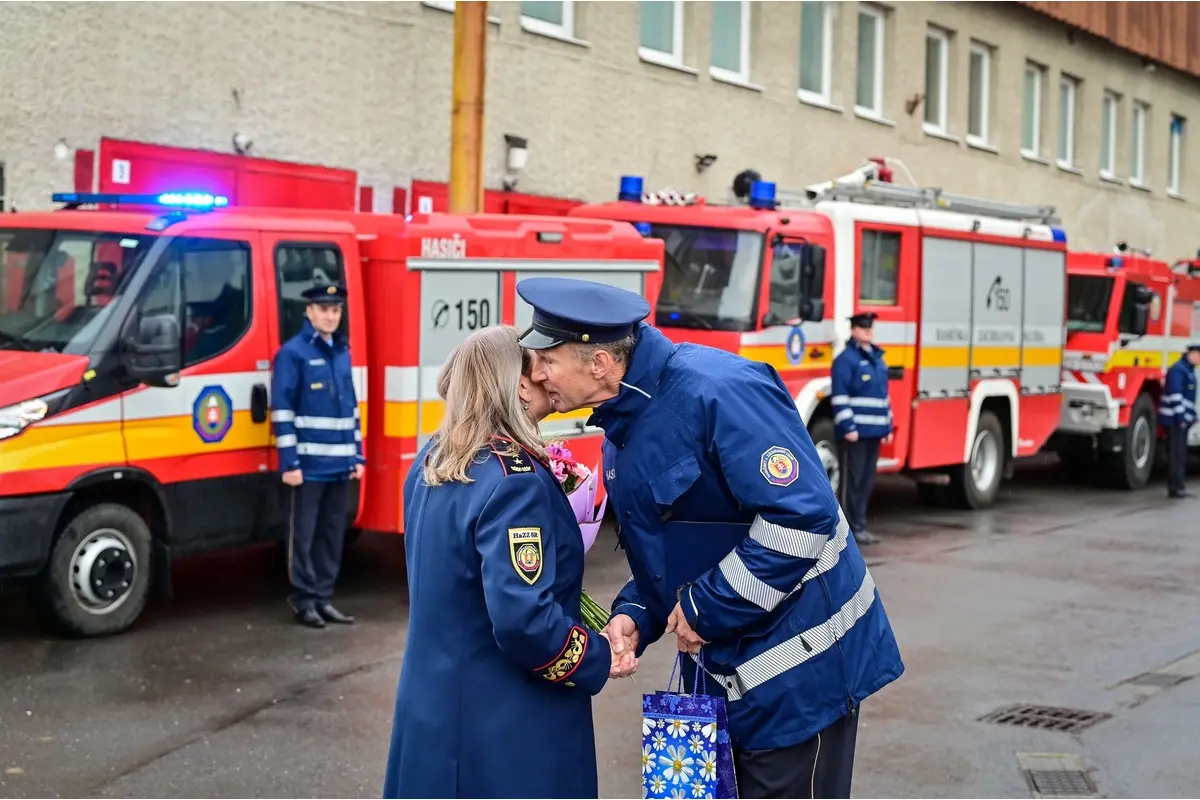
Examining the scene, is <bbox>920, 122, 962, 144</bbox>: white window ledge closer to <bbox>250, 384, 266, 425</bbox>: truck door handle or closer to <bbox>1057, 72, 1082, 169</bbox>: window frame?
<bbox>1057, 72, 1082, 169</bbox>: window frame

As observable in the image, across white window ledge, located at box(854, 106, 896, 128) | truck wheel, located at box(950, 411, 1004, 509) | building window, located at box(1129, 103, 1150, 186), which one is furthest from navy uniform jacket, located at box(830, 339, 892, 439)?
building window, located at box(1129, 103, 1150, 186)

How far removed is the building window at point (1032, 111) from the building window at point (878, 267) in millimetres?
16066

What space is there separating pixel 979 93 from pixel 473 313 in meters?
19.8

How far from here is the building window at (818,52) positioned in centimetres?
2289

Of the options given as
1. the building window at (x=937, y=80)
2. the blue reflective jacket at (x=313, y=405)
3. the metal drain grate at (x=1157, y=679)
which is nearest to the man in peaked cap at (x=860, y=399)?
the metal drain grate at (x=1157, y=679)

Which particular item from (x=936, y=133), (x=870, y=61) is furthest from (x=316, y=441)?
(x=936, y=133)

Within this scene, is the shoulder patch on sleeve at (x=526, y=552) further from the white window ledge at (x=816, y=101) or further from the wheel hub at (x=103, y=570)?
the white window ledge at (x=816, y=101)

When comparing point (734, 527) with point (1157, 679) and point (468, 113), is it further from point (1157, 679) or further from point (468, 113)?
point (468, 113)

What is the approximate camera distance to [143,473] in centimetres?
862

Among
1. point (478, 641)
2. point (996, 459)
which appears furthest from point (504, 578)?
point (996, 459)

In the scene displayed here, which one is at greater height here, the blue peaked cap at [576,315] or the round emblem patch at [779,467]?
the blue peaked cap at [576,315]

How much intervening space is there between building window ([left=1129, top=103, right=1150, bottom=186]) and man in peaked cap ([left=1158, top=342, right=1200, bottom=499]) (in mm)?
16875

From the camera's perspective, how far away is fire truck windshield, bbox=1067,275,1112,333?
18234mm

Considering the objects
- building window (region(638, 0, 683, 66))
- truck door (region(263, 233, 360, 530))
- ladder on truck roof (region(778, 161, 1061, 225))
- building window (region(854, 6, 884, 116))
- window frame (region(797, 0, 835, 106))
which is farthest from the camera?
building window (region(854, 6, 884, 116))
